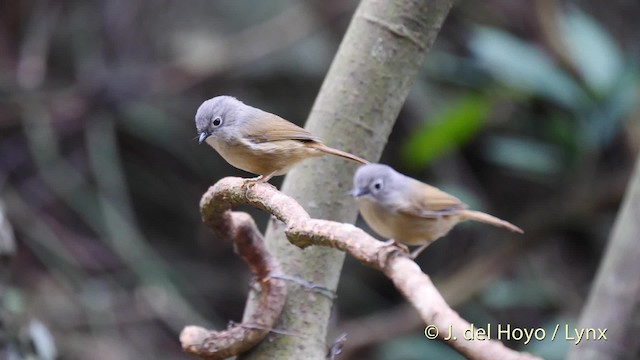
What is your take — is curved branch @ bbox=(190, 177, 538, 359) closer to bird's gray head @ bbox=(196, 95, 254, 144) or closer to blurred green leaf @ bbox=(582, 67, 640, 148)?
bird's gray head @ bbox=(196, 95, 254, 144)

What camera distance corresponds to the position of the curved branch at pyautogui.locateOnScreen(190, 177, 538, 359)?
1.38m

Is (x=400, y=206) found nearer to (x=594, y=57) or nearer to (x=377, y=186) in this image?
(x=377, y=186)

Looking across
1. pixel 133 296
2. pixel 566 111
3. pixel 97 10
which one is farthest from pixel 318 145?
pixel 97 10

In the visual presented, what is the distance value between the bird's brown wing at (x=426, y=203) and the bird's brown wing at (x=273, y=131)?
0.39m

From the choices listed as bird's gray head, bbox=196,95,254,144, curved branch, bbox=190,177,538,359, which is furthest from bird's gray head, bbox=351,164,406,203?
bird's gray head, bbox=196,95,254,144

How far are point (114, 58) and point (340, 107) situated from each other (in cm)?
431

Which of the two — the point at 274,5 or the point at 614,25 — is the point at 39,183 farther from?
the point at 614,25

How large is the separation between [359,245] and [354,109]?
1.11 meters

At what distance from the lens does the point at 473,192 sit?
648 cm

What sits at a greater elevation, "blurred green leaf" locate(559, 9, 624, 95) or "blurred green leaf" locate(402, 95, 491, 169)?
"blurred green leaf" locate(559, 9, 624, 95)

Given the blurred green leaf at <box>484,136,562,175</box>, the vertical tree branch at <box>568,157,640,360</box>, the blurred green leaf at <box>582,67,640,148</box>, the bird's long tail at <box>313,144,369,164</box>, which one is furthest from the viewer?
the blurred green leaf at <box>484,136,562,175</box>

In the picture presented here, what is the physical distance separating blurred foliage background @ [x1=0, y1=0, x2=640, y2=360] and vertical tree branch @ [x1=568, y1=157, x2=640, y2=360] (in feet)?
5.17

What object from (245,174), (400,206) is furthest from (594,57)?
(400,206)

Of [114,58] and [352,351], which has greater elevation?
[114,58]
